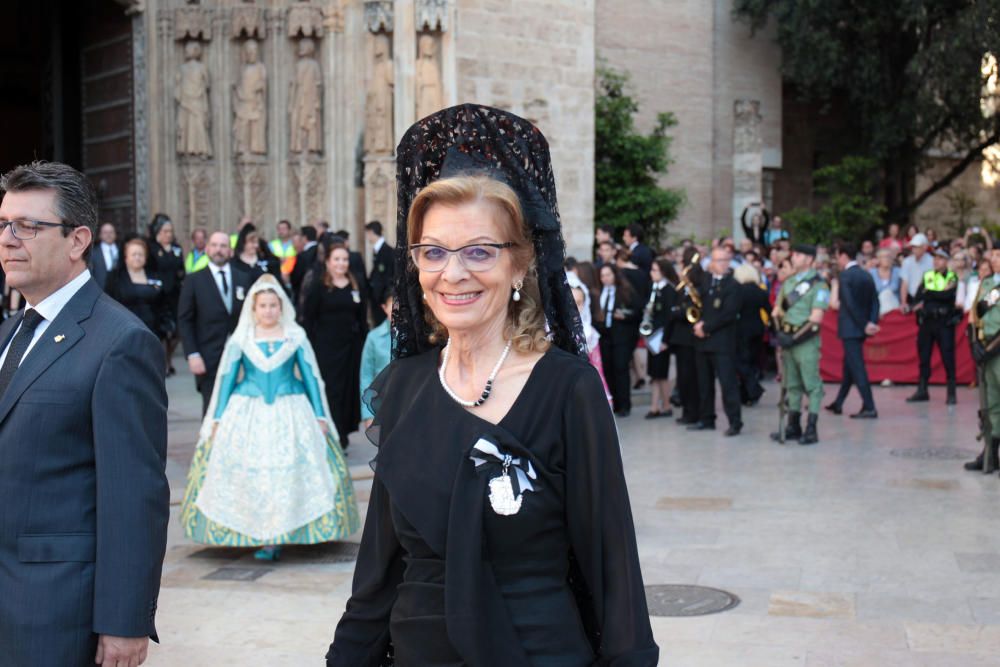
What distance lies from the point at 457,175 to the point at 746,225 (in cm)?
2902

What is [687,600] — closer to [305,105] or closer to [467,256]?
[467,256]

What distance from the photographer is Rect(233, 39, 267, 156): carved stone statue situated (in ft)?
66.8

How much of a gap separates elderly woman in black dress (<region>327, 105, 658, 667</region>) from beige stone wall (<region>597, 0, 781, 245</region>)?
93.6 ft

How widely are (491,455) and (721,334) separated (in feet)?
38.6

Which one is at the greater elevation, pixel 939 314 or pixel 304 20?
pixel 304 20

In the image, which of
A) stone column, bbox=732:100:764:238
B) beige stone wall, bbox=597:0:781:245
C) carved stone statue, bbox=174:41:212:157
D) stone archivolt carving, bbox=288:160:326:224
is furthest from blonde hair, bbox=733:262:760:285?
stone column, bbox=732:100:764:238

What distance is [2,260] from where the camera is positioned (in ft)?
12.0

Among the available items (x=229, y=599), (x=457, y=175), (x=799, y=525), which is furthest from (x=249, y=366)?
(x=457, y=175)

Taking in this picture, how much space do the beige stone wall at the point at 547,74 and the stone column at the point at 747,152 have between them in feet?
31.4

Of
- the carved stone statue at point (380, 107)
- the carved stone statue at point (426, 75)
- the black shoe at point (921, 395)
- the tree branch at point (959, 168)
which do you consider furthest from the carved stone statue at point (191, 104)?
the tree branch at point (959, 168)

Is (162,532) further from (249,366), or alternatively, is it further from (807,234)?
(807,234)

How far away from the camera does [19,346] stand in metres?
3.70

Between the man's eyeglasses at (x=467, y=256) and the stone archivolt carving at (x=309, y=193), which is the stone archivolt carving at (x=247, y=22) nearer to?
the stone archivolt carving at (x=309, y=193)

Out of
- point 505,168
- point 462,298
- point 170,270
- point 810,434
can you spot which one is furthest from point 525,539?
point 170,270
